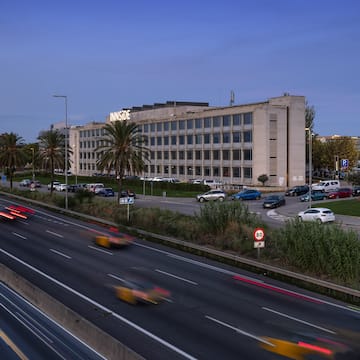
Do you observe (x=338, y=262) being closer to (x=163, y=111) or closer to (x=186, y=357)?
(x=186, y=357)

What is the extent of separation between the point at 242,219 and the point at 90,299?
609 inches

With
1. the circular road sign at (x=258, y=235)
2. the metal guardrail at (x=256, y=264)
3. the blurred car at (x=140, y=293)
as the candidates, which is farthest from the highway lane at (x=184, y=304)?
the circular road sign at (x=258, y=235)

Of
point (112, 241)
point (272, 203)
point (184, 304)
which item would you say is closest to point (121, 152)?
point (272, 203)

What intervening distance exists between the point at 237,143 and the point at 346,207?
34584 mm

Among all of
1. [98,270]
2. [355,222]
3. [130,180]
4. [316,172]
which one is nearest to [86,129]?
[130,180]

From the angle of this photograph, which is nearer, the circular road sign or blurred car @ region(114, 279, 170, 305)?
blurred car @ region(114, 279, 170, 305)

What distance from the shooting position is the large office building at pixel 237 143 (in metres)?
80.2

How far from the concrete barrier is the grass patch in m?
35.5

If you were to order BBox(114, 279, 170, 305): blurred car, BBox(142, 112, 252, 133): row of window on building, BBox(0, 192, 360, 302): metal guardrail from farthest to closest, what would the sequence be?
BBox(142, 112, 252, 133): row of window on building
BBox(0, 192, 360, 302): metal guardrail
BBox(114, 279, 170, 305): blurred car

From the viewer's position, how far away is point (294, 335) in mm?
14531

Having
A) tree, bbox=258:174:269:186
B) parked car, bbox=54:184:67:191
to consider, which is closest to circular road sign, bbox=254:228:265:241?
tree, bbox=258:174:269:186

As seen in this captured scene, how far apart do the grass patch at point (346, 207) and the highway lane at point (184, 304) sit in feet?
79.0

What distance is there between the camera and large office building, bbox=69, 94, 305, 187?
80188mm

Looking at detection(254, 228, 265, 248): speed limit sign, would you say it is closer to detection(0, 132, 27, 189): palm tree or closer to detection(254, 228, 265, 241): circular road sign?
detection(254, 228, 265, 241): circular road sign
